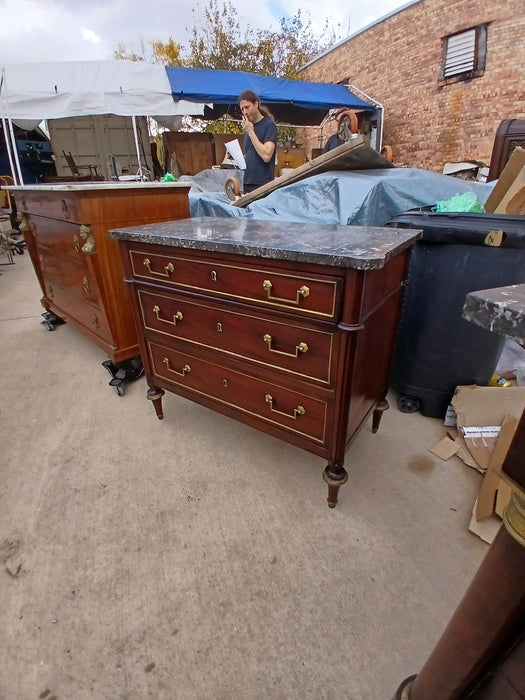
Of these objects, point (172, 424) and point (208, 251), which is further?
point (172, 424)

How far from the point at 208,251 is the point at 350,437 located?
0.87 m

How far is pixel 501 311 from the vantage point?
0.40 meters

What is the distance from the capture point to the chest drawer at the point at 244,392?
1303 millimetres

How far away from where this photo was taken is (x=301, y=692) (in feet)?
3.03

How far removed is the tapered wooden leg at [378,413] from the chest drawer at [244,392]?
0.54 metres

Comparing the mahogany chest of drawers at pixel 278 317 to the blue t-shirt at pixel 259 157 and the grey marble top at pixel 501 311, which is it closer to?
the grey marble top at pixel 501 311

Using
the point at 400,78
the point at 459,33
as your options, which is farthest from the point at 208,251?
the point at 400,78

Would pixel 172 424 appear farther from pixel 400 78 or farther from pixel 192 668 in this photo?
pixel 400 78

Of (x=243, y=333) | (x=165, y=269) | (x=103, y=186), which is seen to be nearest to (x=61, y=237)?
Answer: (x=103, y=186)

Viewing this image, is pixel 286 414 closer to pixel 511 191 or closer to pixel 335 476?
pixel 335 476

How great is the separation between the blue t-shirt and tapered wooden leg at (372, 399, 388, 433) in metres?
2.22

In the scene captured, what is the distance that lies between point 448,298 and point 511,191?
0.66m

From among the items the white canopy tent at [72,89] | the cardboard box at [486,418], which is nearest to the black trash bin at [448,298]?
the cardboard box at [486,418]

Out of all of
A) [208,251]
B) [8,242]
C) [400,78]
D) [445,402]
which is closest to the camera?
[208,251]
